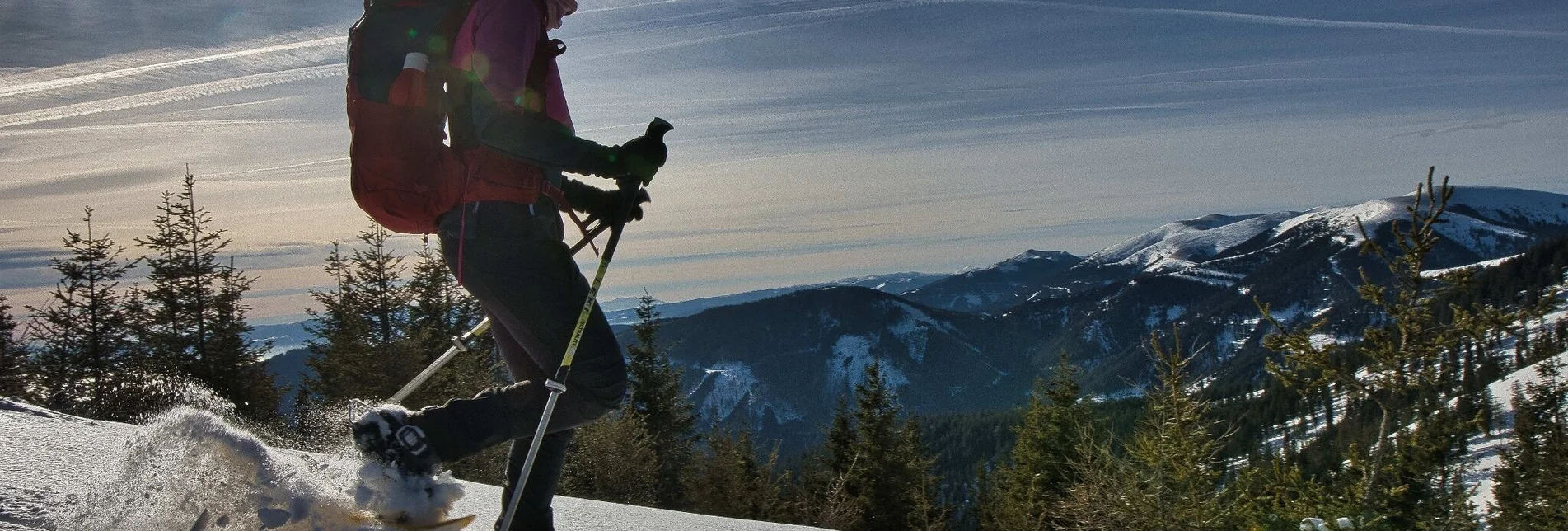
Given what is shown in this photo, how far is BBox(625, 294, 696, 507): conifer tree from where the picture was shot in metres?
35.0

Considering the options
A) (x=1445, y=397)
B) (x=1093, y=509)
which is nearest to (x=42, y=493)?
(x=1093, y=509)

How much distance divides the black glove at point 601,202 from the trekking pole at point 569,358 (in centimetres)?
2

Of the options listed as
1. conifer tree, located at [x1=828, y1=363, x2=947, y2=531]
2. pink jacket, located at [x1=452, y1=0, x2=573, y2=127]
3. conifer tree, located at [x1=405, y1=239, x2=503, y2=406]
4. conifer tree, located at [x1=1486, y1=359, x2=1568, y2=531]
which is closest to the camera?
pink jacket, located at [x1=452, y1=0, x2=573, y2=127]

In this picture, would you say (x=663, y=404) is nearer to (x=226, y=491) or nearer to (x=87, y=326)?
(x=87, y=326)

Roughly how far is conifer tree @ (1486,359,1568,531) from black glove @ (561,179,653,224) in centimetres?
509

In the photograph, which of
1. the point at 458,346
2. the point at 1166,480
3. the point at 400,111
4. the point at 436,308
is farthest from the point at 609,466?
the point at 400,111

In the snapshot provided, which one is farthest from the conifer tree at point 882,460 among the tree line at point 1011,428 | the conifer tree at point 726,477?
the conifer tree at point 726,477

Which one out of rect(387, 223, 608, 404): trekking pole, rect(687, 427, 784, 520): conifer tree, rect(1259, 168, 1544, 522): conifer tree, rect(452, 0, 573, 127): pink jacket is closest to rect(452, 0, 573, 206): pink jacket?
rect(452, 0, 573, 127): pink jacket

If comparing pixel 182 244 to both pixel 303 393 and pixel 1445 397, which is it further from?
pixel 1445 397

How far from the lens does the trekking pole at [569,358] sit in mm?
2977

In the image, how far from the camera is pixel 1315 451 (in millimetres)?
107250

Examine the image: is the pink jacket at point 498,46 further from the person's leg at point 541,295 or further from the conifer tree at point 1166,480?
the conifer tree at point 1166,480

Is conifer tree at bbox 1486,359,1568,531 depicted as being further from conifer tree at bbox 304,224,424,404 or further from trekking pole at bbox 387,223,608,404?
conifer tree at bbox 304,224,424,404

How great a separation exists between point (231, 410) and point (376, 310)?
1066 inches
